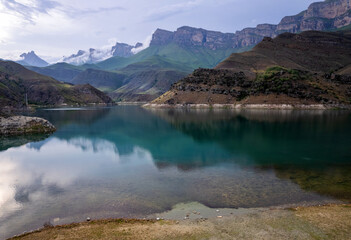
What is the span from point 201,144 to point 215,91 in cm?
14530

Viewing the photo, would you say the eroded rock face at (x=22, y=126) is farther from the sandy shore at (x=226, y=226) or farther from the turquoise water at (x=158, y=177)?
the sandy shore at (x=226, y=226)

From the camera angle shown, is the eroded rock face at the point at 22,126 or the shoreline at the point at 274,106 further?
the shoreline at the point at 274,106

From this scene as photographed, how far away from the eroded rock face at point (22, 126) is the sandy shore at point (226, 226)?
64570mm

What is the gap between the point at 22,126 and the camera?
71375 mm

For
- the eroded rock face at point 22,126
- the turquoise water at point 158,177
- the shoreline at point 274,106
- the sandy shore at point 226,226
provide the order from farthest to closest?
the shoreline at point 274,106 → the eroded rock face at point 22,126 → the turquoise water at point 158,177 → the sandy shore at point 226,226

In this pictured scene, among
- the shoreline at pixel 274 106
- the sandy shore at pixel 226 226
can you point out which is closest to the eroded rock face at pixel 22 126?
the sandy shore at pixel 226 226

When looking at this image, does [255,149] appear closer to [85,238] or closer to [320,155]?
[320,155]

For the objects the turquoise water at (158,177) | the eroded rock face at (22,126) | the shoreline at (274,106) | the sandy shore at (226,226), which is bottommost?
the turquoise water at (158,177)

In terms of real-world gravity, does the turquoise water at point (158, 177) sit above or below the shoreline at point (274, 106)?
below

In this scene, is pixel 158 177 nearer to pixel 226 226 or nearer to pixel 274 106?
pixel 226 226

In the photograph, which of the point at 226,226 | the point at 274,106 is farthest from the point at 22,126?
the point at 274,106

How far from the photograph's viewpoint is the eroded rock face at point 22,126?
68300mm

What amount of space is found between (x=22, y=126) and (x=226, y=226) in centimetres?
7446

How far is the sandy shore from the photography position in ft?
52.4
